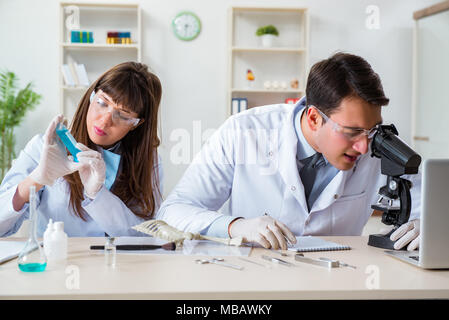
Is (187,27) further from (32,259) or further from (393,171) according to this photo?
(32,259)

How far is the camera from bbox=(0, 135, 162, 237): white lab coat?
180 centimetres

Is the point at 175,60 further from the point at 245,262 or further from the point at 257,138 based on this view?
the point at 245,262

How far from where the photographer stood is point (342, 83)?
1617 millimetres

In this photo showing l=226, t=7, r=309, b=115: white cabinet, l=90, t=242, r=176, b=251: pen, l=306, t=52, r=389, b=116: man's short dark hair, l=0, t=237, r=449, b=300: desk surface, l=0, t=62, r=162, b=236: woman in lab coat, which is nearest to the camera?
l=0, t=237, r=449, b=300: desk surface

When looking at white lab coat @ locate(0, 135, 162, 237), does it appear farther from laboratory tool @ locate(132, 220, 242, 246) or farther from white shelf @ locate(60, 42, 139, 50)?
white shelf @ locate(60, 42, 139, 50)

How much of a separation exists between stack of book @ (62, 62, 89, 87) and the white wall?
30 centimetres

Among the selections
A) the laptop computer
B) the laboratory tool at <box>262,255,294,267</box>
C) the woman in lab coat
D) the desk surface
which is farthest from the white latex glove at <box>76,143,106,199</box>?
the laptop computer

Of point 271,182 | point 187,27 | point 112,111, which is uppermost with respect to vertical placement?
point 187,27

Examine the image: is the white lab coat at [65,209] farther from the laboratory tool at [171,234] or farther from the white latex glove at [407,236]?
the white latex glove at [407,236]

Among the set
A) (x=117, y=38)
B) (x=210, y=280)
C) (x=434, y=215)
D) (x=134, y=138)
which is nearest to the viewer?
(x=210, y=280)

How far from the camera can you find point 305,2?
16.4ft

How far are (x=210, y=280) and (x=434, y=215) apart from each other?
55cm

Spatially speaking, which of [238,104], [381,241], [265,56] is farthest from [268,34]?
[381,241]
